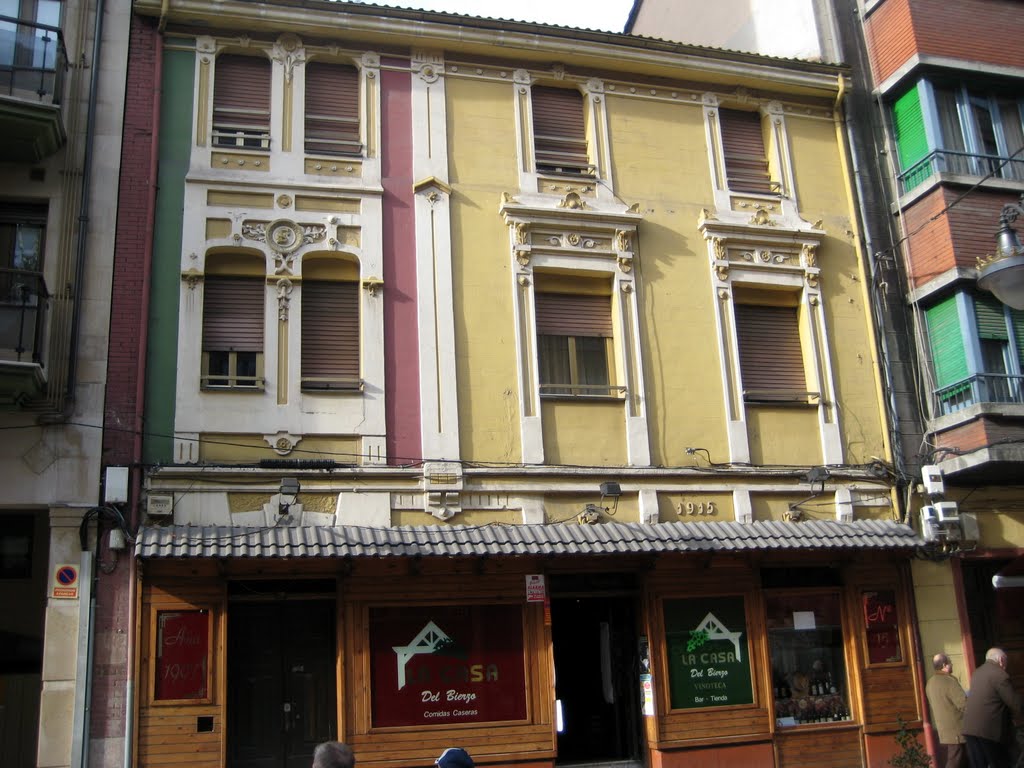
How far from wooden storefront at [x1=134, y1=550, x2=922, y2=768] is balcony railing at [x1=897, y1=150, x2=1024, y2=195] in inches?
226

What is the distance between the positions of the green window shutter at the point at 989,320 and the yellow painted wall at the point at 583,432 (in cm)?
543

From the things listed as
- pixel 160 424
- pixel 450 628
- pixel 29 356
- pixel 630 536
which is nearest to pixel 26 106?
pixel 29 356

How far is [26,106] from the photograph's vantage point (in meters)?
11.6

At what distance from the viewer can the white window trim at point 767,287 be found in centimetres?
1420

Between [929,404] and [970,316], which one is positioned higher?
[970,316]

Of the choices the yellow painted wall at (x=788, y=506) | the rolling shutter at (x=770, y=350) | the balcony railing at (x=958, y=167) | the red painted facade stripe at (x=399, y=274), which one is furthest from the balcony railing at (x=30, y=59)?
the balcony railing at (x=958, y=167)

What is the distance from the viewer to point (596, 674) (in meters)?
13.6

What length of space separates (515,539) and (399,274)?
12.6 feet

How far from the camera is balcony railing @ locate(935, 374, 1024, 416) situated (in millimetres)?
14055

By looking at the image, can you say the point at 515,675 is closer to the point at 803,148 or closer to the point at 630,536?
the point at 630,536

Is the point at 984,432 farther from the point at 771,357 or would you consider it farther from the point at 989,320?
the point at 771,357

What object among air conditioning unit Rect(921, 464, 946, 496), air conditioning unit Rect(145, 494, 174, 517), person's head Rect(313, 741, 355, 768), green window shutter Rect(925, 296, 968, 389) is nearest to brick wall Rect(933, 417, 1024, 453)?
air conditioning unit Rect(921, 464, 946, 496)

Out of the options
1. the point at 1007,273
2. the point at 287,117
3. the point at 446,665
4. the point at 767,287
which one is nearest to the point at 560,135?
the point at 767,287

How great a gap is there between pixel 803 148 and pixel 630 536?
715 cm
